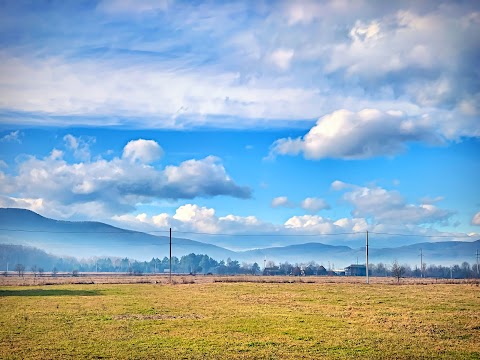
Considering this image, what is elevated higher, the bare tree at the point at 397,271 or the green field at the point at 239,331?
the green field at the point at 239,331

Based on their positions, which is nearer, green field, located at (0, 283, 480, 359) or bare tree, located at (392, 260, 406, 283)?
green field, located at (0, 283, 480, 359)

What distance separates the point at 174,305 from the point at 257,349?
21.0 meters

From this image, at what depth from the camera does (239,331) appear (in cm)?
2741

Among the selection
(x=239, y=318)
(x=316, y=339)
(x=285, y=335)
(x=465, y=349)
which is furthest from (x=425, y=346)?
(x=239, y=318)

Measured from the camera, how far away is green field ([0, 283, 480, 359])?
71.5 ft

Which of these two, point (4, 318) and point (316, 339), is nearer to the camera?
point (316, 339)

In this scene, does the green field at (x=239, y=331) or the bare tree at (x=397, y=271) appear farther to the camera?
the bare tree at (x=397, y=271)

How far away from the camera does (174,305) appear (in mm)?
42219

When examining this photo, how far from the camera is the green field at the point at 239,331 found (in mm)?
21781

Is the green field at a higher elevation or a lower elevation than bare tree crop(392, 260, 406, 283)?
higher

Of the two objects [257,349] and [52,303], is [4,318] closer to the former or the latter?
[52,303]

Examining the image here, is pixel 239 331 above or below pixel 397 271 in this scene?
above

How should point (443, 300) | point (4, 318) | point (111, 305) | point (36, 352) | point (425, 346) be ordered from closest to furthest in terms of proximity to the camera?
point (36, 352) < point (425, 346) < point (4, 318) < point (111, 305) < point (443, 300)

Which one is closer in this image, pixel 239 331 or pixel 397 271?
pixel 239 331
